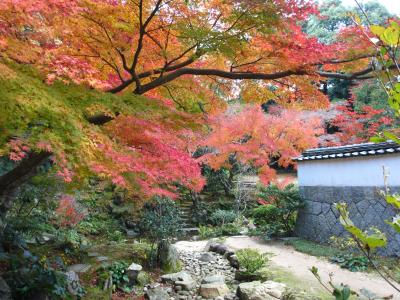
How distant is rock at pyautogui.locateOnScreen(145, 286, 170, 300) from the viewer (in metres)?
5.73

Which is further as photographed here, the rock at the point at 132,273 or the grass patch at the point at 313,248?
the grass patch at the point at 313,248

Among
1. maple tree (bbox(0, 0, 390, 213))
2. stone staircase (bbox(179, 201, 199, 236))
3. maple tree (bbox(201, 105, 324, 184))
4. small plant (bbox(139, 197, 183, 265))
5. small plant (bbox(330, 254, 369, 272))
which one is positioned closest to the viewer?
maple tree (bbox(0, 0, 390, 213))

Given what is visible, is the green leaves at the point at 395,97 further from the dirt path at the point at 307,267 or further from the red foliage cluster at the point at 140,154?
the dirt path at the point at 307,267

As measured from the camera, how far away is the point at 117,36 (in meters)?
3.96

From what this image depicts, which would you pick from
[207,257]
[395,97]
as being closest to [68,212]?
[207,257]

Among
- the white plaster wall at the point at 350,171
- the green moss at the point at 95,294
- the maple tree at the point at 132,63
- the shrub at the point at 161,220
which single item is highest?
the maple tree at the point at 132,63

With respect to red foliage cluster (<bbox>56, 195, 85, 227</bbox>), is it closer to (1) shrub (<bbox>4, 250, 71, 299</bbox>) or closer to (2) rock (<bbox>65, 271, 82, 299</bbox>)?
(2) rock (<bbox>65, 271, 82, 299</bbox>)

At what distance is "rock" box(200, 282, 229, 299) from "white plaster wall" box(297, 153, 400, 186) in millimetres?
3804

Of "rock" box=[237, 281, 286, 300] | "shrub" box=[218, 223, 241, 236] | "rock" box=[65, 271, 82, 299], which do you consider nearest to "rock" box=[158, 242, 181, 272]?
"rock" box=[237, 281, 286, 300]

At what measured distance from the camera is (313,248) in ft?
27.1

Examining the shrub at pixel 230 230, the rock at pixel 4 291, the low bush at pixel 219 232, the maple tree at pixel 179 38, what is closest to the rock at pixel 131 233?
the low bush at pixel 219 232

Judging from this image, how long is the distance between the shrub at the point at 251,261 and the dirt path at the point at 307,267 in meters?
0.50

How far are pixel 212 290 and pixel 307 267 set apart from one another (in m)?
1.91

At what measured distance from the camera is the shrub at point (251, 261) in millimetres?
6788
